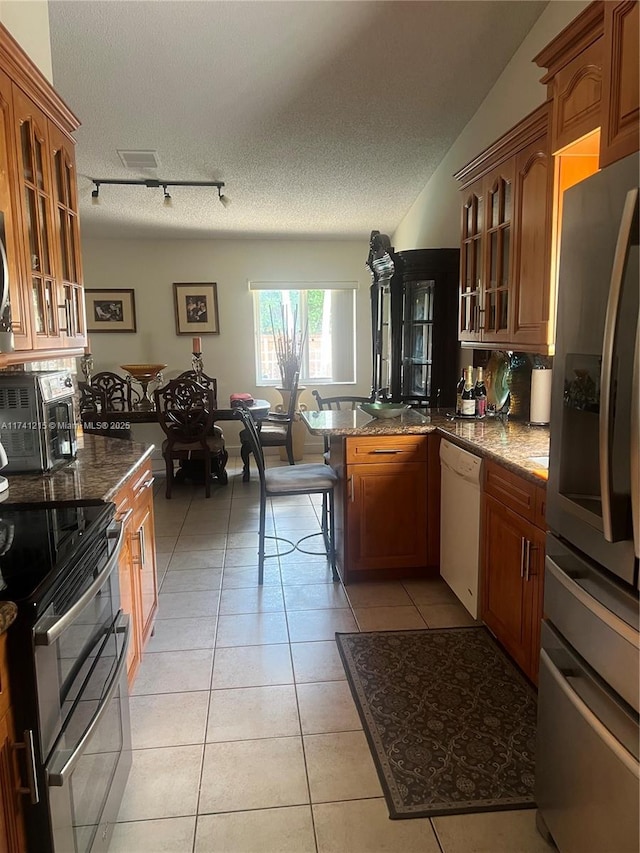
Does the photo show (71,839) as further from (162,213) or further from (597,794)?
(162,213)

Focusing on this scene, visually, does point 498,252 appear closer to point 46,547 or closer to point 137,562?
point 137,562

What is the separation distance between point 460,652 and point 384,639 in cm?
34

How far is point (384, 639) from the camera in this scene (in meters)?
2.67

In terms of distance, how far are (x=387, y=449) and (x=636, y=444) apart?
6.69 ft

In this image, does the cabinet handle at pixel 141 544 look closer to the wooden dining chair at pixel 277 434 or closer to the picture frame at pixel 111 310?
the wooden dining chair at pixel 277 434

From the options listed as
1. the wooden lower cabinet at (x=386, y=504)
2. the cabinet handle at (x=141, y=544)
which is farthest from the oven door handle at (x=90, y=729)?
the wooden lower cabinet at (x=386, y=504)

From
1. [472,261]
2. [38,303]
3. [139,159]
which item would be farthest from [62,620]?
[139,159]

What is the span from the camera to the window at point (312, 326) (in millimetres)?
6582

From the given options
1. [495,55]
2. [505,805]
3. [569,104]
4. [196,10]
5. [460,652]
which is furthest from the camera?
[495,55]

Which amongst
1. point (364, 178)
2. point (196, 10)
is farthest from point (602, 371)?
point (364, 178)

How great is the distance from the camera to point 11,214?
6.23 ft

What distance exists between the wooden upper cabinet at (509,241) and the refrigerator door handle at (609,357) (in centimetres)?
130

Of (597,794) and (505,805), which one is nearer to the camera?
(597,794)

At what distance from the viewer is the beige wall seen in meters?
2.27
